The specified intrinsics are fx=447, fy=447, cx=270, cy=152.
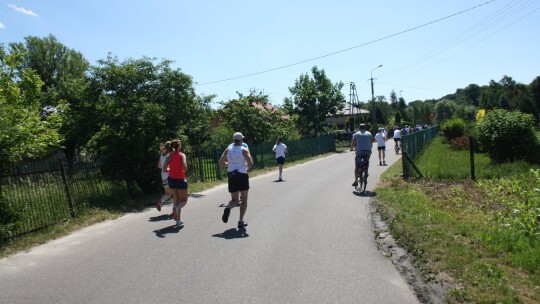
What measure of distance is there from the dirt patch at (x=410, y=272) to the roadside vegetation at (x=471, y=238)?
56 millimetres

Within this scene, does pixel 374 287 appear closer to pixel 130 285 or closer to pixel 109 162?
pixel 130 285

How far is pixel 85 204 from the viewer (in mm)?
10461

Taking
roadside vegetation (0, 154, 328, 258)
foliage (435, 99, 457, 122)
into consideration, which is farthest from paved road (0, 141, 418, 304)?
foliage (435, 99, 457, 122)

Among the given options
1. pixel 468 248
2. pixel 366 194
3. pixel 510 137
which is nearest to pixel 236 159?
pixel 468 248

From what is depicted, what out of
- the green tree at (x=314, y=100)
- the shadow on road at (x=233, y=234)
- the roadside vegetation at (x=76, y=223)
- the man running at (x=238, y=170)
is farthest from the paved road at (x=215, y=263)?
the green tree at (x=314, y=100)

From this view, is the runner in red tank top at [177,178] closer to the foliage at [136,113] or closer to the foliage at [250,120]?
the foliage at [136,113]

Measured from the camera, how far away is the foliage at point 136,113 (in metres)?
12.5

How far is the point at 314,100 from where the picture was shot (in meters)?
41.9

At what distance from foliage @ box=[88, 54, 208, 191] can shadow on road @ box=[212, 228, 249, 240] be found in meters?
5.85

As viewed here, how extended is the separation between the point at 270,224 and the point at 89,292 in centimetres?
386

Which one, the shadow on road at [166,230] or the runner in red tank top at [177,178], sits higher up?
the runner in red tank top at [177,178]

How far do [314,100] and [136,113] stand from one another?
30.6 meters

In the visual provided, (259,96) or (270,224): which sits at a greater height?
(259,96)

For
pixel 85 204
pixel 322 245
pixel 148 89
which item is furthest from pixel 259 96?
pixel 322 245
